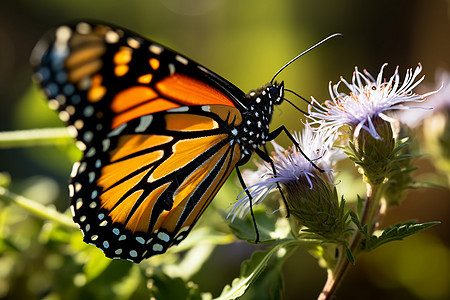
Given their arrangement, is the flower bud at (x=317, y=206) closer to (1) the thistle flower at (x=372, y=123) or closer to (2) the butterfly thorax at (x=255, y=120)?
(1) the thistle flower at (x=372, y=123)

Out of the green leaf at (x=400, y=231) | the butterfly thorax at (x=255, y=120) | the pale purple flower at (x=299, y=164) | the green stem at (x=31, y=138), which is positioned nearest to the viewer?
the green leaf at (x=400, y=231)

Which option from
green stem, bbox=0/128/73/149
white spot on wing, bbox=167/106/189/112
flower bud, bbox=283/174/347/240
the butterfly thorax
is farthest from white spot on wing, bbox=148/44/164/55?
green stem, bbox=0/128/73/149

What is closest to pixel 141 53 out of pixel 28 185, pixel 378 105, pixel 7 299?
pixel 378 105

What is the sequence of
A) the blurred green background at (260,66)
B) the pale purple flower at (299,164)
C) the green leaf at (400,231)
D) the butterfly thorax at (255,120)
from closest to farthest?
1. the green leaf at (400,231)
2. the pale purple flower at (299,164)
3. the butterfly thorax at (255,120)
4. the blurred green background at (260,66)

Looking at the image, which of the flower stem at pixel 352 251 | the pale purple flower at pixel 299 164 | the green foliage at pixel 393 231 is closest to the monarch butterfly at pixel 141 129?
the pale purple flower at pixel 299 164

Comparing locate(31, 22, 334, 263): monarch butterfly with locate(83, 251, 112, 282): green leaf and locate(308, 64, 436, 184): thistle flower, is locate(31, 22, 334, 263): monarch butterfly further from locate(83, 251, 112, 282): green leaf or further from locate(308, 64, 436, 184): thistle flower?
locate(308, 64, 436, 184): thistle flower

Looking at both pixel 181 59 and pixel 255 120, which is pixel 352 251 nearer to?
pixel 255 120

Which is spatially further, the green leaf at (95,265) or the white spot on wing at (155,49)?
the green leaf at (95,265)

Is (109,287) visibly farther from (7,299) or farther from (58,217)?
(7,299)
